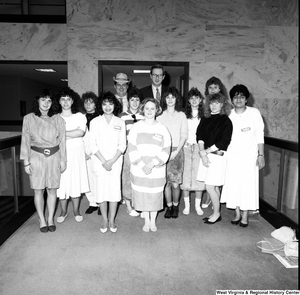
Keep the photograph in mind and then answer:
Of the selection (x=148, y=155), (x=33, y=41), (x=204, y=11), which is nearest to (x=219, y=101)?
(x=148, y=155)

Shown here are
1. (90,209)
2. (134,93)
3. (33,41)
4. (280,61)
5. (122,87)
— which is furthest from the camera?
(33,41)

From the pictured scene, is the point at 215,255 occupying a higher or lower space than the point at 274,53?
lower

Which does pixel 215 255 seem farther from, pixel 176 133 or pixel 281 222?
A: pixel 176 133

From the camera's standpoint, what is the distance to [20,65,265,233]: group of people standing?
3393 mm

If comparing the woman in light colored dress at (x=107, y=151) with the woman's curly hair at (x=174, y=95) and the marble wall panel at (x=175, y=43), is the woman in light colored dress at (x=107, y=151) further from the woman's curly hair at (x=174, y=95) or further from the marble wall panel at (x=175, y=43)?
the marble wall panel at (x=175, y=43)

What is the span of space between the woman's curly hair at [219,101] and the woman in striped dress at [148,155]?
1.98ft

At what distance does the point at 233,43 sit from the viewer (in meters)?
5.17

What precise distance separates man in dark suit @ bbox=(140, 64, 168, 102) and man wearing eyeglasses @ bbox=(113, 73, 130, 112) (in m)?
0.25

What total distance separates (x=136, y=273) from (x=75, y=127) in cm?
188

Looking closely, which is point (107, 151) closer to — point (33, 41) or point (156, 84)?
point (156, 84)

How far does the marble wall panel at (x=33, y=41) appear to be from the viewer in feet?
17.5

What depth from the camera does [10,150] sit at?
3.75 metres

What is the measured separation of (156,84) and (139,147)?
3.62ft

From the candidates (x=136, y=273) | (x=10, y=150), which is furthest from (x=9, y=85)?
(x=136, y=273)
